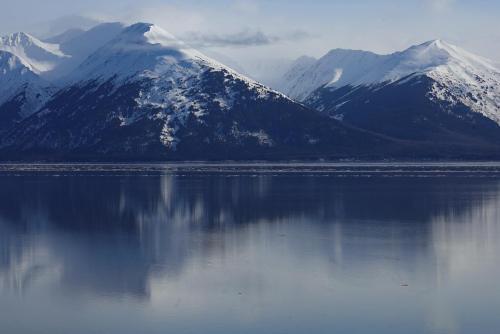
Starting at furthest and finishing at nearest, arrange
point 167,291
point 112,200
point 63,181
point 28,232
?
point 63,181 → point 112,200 → point 28,232 → point 167,291

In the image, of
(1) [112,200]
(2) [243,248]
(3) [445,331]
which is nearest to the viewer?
(3) [445,331]

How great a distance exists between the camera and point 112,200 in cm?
12338

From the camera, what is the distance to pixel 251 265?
67.6 meters

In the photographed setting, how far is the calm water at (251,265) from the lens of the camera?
2000 inches

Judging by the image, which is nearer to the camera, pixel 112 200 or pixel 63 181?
pixel 112 200

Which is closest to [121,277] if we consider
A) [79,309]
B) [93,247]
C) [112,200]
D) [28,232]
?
[79,309]

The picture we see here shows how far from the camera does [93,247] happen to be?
77438 mm

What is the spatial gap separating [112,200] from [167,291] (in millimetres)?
67359

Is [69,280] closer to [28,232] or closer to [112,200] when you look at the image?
[28,232]

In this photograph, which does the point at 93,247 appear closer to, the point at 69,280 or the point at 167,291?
the point at 69,280

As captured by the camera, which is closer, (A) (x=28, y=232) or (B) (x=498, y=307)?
(B) (x=498, y=307)

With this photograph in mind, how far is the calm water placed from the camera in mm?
50812

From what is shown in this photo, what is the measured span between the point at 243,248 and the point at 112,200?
50.3 m

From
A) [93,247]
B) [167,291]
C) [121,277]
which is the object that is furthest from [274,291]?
[93,247]
